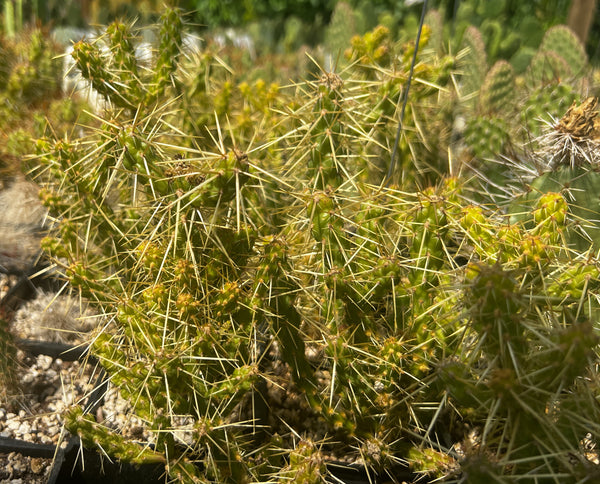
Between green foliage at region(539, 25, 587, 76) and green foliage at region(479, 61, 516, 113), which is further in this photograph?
green foliage at region(539, 25, 587, 76)

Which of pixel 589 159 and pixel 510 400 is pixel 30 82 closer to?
pixel 589 159

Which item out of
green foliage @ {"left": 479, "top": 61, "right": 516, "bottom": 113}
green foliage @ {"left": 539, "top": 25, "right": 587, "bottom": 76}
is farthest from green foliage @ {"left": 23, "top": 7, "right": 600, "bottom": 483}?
green foliage @ {"left": 539, "top": 25, "right": 587, "bottom": 76}

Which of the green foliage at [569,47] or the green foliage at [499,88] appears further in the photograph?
Result: the green foliage at [569,47]

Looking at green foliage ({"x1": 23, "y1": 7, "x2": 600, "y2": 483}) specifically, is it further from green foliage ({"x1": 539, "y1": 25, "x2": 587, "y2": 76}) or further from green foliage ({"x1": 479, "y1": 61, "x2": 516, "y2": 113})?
green foliage ({"x1": 539, "y1": 25, "x2": 587, "y2": 76})

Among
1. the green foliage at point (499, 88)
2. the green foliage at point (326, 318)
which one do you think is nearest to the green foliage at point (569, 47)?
the green foliage at point (499, 88)

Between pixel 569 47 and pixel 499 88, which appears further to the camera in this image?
pixel 569 47

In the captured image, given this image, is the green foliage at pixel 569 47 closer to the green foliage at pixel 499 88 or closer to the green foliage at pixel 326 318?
the green foliage at pixel 499 88

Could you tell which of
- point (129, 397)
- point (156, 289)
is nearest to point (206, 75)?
point (156, 289)

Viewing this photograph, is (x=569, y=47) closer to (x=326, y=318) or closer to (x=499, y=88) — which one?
(x=499, y=88)

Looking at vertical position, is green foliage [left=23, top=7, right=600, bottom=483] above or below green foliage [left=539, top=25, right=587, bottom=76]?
below

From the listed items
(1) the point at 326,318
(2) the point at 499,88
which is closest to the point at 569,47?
(2) the point at 499,88

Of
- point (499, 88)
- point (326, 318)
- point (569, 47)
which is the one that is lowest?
point (326, 318)

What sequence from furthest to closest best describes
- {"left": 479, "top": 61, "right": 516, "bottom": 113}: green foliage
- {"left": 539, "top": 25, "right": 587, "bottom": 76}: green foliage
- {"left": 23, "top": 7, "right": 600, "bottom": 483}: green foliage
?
1. {"left": 539, "top": 25, "right": 587, "bottom": 76}: green foliage
2. {"left": 479, "top": 61, "right": 516, "bottom": 113}: green foliage
3. {"left": 23, "top": 7, "right": 600, "bottom": 483}: green foliage
